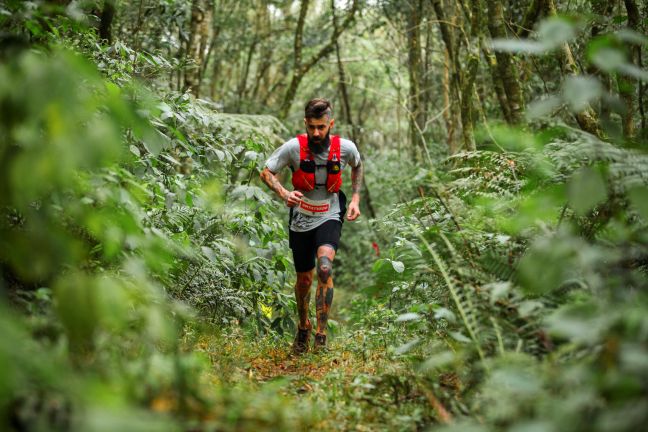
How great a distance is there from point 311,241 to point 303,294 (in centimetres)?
63

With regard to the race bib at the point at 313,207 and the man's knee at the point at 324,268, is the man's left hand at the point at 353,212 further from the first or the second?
the man's knee at the point at 324,268

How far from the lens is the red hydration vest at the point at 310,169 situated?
641 cm

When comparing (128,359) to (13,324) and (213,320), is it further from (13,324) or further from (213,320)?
(213,320)

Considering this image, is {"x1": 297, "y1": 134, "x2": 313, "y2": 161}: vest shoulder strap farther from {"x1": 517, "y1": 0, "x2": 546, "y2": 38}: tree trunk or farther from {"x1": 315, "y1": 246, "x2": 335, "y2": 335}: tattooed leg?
{"x1": 517, "y1": 0, "x2": 546, "y2": 38}: tree trunk

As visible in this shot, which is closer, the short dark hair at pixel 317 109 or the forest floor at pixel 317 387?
the forest floor at pixel 317 387

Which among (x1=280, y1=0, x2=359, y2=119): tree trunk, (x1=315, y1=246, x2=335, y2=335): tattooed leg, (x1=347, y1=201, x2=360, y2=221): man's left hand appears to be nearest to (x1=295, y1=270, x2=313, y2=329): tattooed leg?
(x1=315, y1=246, x2=335, y2=335): tattooed leg

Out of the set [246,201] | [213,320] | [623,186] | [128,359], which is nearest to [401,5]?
[246,201]

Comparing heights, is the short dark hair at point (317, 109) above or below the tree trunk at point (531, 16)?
below

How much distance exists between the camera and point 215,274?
6.48m

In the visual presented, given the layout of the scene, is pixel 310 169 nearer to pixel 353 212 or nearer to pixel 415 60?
pixel 353 212

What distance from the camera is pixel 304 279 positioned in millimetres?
6734

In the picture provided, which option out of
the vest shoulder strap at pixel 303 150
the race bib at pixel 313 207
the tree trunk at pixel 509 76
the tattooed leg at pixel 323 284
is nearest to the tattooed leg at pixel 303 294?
the tattooed leg at pixel 323 284

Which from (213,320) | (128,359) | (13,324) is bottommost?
(213,320)

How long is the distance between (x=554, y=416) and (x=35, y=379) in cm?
203
